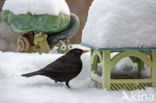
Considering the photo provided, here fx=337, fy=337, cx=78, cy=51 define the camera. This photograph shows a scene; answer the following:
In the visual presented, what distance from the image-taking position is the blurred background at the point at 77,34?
5.37 meters

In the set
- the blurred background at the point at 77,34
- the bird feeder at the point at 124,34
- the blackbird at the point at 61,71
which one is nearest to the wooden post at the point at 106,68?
the bird feeder at the point at 124,34

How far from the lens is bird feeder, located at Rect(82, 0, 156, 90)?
7.45 ft

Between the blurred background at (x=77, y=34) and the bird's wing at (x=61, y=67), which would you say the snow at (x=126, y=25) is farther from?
the blurred background at (x=77, y=34)

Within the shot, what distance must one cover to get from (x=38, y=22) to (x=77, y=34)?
174cm

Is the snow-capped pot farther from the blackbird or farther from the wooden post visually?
the wooden post

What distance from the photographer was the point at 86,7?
536 centimetres

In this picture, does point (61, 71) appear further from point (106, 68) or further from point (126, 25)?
point (126, 25)

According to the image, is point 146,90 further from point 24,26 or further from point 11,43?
point 11,43

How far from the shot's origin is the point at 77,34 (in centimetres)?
545

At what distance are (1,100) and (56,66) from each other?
649 millimetres

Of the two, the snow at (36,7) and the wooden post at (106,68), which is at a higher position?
the snow at (36,7)

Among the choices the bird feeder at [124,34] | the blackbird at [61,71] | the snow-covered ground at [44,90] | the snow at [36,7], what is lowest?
the snow-covered ground at [44,90]

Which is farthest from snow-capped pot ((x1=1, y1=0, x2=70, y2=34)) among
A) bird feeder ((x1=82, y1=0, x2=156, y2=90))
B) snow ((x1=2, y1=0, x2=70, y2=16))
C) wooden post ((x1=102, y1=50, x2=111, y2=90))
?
wooden post ((x1=102, y1=50, x2=111, y2=90))

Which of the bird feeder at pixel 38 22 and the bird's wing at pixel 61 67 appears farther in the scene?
the bird feeder at pixel 38 22
